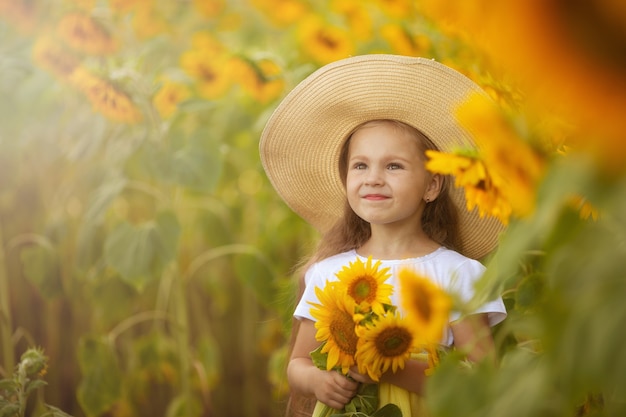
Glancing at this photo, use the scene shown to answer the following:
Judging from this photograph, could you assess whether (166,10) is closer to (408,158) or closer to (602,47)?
(408,158)

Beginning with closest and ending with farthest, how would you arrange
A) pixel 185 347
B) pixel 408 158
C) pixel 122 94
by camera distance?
pixel 408 158, pixel 122 94, pixel 185 347

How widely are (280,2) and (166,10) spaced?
38 cm

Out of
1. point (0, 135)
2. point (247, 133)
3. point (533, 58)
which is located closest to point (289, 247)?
point (247, 133)

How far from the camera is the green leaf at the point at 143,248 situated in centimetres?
186

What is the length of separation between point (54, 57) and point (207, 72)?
0.37 m

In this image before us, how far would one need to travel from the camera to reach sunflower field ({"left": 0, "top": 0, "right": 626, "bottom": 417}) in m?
0.62

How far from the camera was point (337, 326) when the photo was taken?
1.15m

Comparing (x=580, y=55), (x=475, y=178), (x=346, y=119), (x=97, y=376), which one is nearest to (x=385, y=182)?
(x=346, y=119)

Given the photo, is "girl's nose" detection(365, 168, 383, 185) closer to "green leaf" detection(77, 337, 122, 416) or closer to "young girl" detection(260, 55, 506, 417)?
"young girl" detection(260, 55, 506, 417)

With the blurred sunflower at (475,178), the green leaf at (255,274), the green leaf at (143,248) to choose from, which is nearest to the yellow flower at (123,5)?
the green leaf at (143,248)

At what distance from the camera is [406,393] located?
4.03 feet

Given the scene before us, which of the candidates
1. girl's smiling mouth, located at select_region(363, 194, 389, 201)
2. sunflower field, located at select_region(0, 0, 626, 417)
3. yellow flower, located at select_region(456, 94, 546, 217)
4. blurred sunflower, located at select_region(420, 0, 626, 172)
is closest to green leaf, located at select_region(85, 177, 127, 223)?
sunflower field, located at select_region(0, 0, 626, 417)

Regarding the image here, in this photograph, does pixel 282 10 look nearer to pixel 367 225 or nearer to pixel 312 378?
pixel 367 225

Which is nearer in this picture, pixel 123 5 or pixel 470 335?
pixel 470 335
